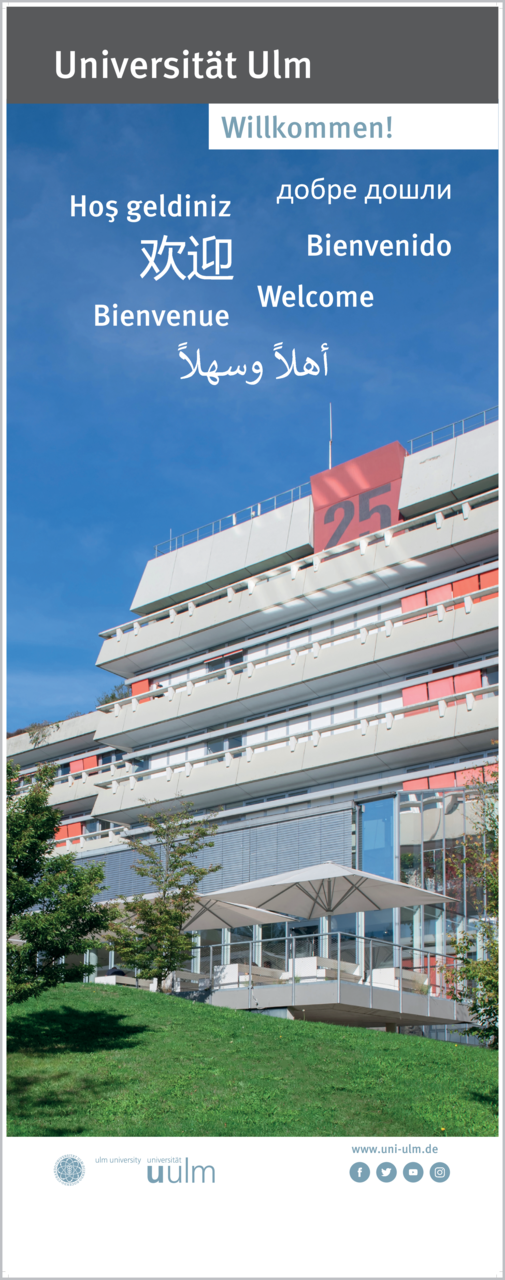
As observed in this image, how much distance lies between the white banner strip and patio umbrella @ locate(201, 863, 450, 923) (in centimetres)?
1590

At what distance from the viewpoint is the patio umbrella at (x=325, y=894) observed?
21.8 metres

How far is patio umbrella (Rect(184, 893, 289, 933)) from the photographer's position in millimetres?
23344

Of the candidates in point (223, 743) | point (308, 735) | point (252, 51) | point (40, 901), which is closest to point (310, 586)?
point (308, 735)

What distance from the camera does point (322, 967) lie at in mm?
20766

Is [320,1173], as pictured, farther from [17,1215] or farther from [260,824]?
[260,824]

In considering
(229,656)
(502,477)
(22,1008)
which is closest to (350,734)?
(229,656)

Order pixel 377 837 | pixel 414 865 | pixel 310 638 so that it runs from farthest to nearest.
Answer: pixel 310 638
pixel 377 837
pixel 414 865

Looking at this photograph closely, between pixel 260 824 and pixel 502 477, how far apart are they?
29309 millimetres

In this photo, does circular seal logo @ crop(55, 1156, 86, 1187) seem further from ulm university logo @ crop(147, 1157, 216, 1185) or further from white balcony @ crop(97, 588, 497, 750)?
white balcony @ crop(97, 588, 497, 750)

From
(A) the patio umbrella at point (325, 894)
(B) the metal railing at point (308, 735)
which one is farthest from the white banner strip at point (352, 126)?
(B) the metal railing at point (308, 735)

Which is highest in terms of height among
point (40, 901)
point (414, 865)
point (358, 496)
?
point (358, 496)

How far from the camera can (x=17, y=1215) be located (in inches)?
239

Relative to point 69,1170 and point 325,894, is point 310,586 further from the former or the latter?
point 69,1170

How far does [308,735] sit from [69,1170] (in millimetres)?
33394
